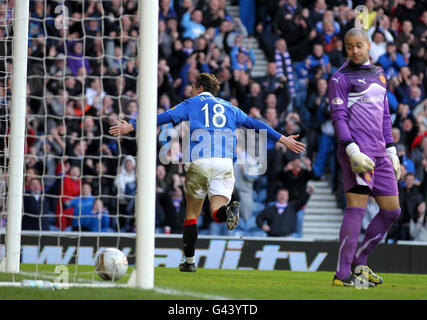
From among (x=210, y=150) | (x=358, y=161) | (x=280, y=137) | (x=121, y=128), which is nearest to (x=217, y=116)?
(x=210, y=150)

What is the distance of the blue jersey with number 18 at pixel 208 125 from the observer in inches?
359

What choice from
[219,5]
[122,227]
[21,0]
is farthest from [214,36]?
[21,0]

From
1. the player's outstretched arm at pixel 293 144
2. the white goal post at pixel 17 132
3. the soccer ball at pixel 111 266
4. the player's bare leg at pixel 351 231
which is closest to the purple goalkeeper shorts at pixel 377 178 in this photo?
the player's bare leg at pixel 351 231

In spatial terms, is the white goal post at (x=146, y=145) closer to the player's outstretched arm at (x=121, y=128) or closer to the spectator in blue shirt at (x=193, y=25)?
the player's outstretched arm at (x=121, y=128)

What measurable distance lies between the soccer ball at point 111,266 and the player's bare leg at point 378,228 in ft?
7.04

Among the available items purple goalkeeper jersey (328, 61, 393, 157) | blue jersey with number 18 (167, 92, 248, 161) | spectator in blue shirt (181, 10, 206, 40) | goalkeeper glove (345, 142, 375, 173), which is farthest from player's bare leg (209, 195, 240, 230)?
spectator in blue shirt (181, 10, 206, 40)

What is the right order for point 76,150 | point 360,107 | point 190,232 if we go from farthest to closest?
1. point 76,150
2. point 190,232
3. point 360,107

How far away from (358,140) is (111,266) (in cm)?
247

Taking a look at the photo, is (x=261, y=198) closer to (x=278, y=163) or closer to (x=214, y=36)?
(x=278, y=163)

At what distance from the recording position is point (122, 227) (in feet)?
46.3

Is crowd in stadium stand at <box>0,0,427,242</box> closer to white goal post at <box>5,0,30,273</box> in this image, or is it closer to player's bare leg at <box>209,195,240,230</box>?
white goal post at <box>5,0,30,273</box>

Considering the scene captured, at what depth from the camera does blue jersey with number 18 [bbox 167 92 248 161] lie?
911 cm

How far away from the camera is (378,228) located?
7984 mm

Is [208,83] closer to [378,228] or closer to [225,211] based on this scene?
[225,211]
